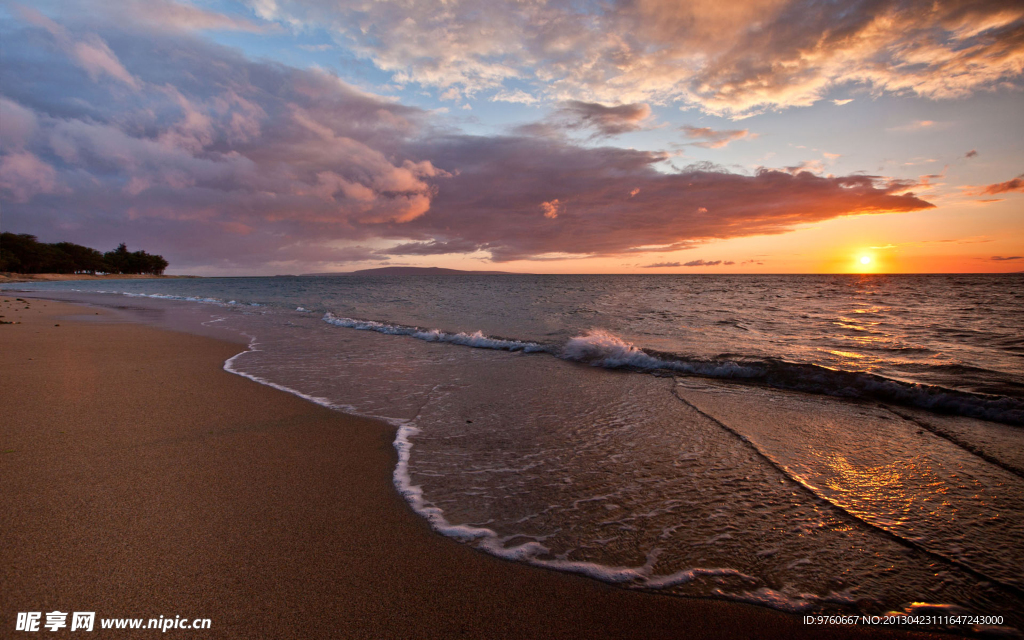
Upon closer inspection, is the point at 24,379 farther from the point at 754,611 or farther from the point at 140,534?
the point at 754,611

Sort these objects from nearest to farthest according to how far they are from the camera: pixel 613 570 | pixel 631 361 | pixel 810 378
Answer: pixel 613 570 → pixel 810 378 → pixel 631 361

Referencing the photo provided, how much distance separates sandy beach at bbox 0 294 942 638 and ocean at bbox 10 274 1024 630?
26cm

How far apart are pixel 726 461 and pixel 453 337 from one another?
1041 centimetres

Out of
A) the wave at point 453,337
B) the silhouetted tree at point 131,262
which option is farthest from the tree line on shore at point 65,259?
the wave at point 453,337

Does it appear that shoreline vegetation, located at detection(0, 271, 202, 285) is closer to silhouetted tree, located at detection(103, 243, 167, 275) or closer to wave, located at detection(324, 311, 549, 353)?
silhouetted tree, located at detection(103, 243, 167, 275)

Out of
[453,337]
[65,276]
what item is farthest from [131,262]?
[453,337]

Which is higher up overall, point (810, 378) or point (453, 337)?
point (453, 337)

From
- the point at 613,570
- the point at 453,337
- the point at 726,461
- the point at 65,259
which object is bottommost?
the point at 613,570

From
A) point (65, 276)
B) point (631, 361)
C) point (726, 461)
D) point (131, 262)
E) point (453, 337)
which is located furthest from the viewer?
point (131, 262)

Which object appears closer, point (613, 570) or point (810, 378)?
point (613, 570)

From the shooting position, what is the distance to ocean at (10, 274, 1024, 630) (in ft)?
9.68

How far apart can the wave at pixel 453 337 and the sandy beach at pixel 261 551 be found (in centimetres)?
748

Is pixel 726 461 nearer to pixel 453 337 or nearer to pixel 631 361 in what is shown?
pixel 631 361

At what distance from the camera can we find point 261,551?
114 inches
